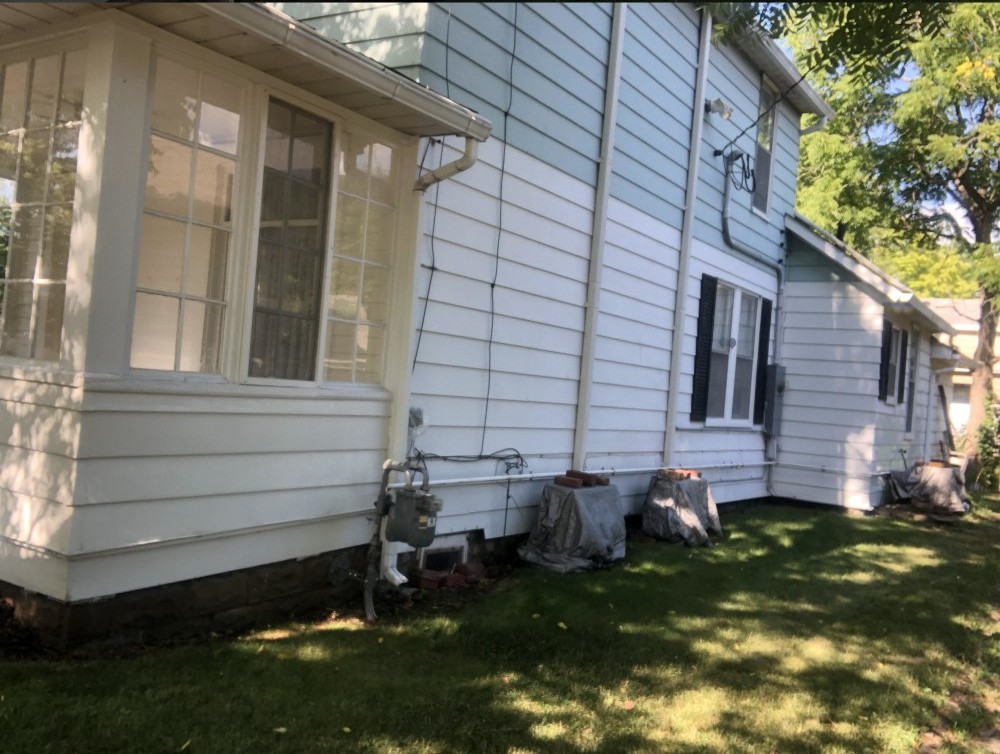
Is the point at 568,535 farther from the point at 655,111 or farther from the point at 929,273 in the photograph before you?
the point at 929,273

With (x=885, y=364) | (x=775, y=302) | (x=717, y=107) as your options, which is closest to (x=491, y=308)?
(x=717, y=107)

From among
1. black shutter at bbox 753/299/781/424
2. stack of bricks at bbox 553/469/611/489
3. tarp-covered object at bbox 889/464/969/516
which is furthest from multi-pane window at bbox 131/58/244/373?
tarp-covered object at bbox 889/464/969/516

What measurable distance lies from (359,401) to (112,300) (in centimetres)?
167

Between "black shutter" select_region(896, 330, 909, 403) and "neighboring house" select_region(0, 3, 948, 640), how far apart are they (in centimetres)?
531

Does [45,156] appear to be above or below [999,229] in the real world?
below

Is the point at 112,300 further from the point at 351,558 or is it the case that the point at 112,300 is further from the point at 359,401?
the point at 351,558

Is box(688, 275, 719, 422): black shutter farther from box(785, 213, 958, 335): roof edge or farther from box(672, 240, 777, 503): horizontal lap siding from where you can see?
box(785, 213, 958, 335): roof edge

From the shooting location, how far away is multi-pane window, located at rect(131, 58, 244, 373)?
4.09m

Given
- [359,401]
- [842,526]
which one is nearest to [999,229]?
[842,526]

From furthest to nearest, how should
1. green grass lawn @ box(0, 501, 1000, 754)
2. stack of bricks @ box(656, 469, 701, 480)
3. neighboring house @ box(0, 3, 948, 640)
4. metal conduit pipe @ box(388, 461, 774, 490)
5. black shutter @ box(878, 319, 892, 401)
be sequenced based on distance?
1. black shutter @ box(878, 319, 892, 401)
2. stack of bricks @ box(656, 469, 701, 480)
3. metal conduit pipe @ box(388, 461, 774, 490)
4. neighboring house @ box(0, 3, 948, 640)
5. green grass lawn @ box(0, 501, 1000, 754)

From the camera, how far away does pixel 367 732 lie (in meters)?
3.44

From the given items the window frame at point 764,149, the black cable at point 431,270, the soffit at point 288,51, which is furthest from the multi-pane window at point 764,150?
the soffit at point 288,51

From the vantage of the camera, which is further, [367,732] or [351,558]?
[351,558]

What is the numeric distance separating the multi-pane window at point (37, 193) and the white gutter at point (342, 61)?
879mm
